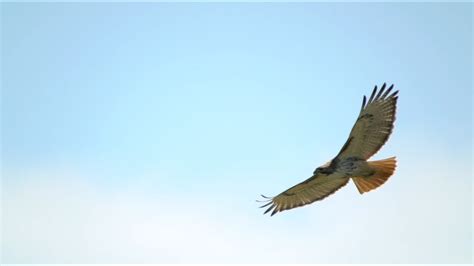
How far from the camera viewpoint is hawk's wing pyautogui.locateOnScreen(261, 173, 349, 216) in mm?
17438

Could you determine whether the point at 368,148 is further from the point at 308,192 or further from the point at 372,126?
the point at 308,192

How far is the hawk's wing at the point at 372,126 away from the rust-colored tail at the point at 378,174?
511 millimetres

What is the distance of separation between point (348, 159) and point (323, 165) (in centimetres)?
57

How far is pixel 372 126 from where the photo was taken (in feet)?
53.4

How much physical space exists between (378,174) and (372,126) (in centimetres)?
105

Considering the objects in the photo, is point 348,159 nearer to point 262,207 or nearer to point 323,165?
point 323,165

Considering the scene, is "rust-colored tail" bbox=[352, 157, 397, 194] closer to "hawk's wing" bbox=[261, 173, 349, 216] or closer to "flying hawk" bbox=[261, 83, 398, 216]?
"flying hawk" bbox=[261, 83, 398, 216]

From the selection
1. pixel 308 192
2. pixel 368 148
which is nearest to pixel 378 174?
pixel 368 148

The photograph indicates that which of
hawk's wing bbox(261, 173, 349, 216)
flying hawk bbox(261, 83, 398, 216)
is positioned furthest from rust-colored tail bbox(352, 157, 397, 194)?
hawk's wing bbox(261, 173, 349, 216)

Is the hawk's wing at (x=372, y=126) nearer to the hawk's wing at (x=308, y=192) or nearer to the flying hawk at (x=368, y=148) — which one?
the flying hawk at (x=368, y=148)

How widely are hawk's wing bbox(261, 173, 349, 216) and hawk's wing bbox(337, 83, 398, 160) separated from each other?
3.39 ft

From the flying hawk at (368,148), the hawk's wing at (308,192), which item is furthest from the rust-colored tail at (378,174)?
the hawk's wing at (308,192)

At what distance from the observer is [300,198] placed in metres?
18.2

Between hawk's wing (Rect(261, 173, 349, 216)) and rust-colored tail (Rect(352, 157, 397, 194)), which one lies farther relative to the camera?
hawk's wing (Rect(261, 173, 349, 216))
